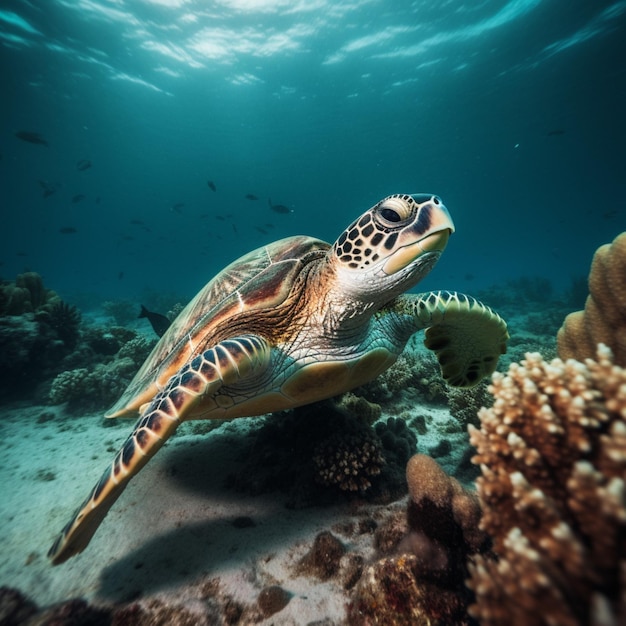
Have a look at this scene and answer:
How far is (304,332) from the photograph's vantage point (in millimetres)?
2516

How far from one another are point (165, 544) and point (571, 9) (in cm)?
2591

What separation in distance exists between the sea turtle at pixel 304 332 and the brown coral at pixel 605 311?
2.29 feet

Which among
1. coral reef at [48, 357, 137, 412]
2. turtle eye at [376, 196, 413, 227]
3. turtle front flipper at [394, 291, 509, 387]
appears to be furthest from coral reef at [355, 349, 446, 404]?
coral reef at [48, 357, 137, 412]

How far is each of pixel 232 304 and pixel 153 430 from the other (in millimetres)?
1158

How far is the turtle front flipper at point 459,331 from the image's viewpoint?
2.89 metres

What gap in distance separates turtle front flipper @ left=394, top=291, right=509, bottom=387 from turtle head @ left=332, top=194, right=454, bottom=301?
0.77 m

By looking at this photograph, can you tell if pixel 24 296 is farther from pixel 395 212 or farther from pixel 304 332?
pixel 395 212

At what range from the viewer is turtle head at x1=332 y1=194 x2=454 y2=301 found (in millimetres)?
1944

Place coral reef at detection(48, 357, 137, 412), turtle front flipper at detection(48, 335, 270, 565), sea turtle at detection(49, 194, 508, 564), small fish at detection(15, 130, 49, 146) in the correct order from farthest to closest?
1. small fish at detection(15, 130, 49, 146)
2. coral reef at detection(48, 357, 137, 412)
3. sea turtle at detection(49, 194, 508, 564)
4. turtle front flipper at detection(48, 335, 270, 565)

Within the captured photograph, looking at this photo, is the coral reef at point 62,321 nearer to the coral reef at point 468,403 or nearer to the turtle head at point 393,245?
the turtle head at point 393,245

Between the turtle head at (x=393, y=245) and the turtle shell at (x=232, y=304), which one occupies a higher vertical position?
the turtle head at (x=393, y=245)

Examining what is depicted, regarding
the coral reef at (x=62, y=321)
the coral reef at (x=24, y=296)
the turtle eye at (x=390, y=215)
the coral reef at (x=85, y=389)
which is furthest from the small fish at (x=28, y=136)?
the turtle eye at (x=390, y=215)

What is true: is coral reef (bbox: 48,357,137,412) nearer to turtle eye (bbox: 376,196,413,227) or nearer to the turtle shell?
the turtle shell

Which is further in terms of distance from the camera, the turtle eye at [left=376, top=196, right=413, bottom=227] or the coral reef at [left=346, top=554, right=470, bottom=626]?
the turtle eye at [left=376, top=196, right=413, bottom=227]
